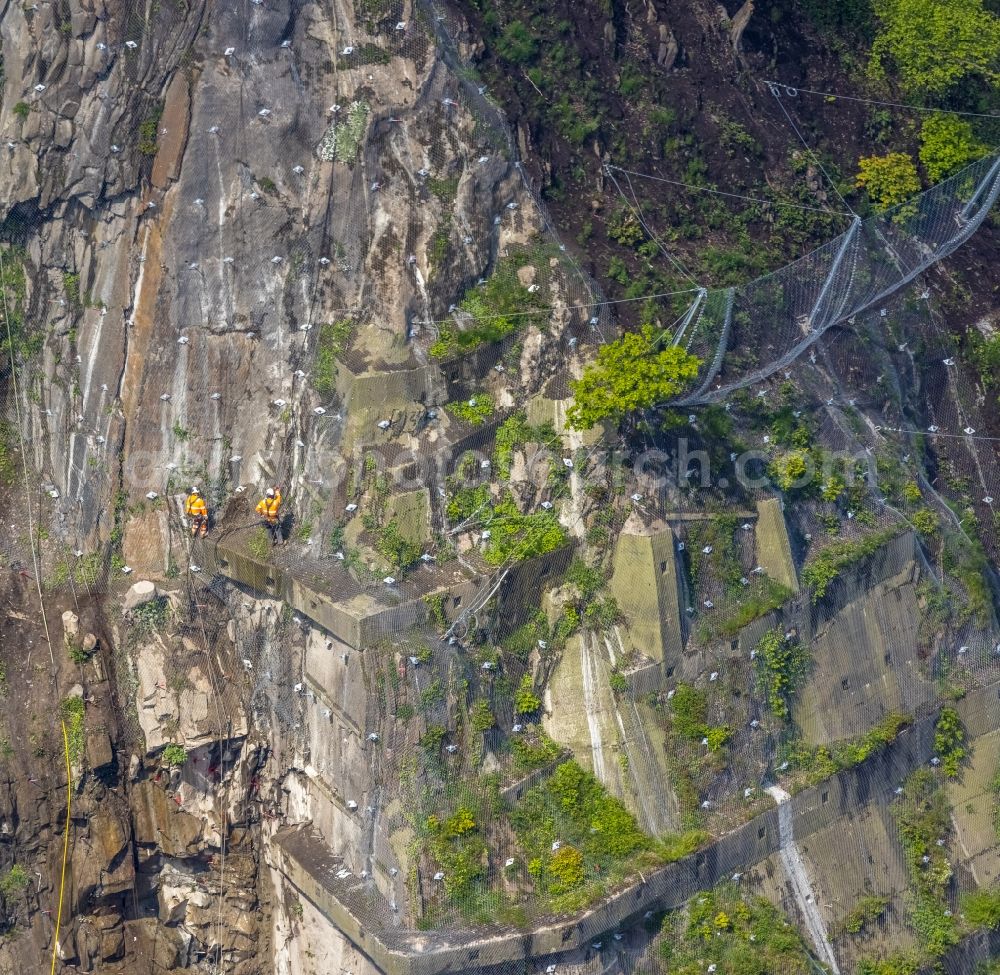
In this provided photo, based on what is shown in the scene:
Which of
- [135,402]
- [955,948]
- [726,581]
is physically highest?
[135,402]

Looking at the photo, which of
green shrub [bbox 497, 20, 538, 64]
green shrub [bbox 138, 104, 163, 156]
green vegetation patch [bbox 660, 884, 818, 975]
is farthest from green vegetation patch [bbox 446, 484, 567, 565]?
green shrub [bbox 497, 20, 538, 64]

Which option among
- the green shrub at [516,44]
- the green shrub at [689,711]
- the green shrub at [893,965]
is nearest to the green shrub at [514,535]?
the green shrub at [689,711]

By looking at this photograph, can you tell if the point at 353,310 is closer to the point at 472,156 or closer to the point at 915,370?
the point at 472,156

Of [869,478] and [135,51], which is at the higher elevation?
[135,51]

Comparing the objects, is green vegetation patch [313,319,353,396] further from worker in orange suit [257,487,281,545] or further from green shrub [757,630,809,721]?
green shrub [757,630,809,721]

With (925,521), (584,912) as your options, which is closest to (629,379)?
(925,521)

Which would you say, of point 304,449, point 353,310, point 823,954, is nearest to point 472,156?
point 353,310

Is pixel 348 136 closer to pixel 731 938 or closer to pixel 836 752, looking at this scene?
pixel 836 752
